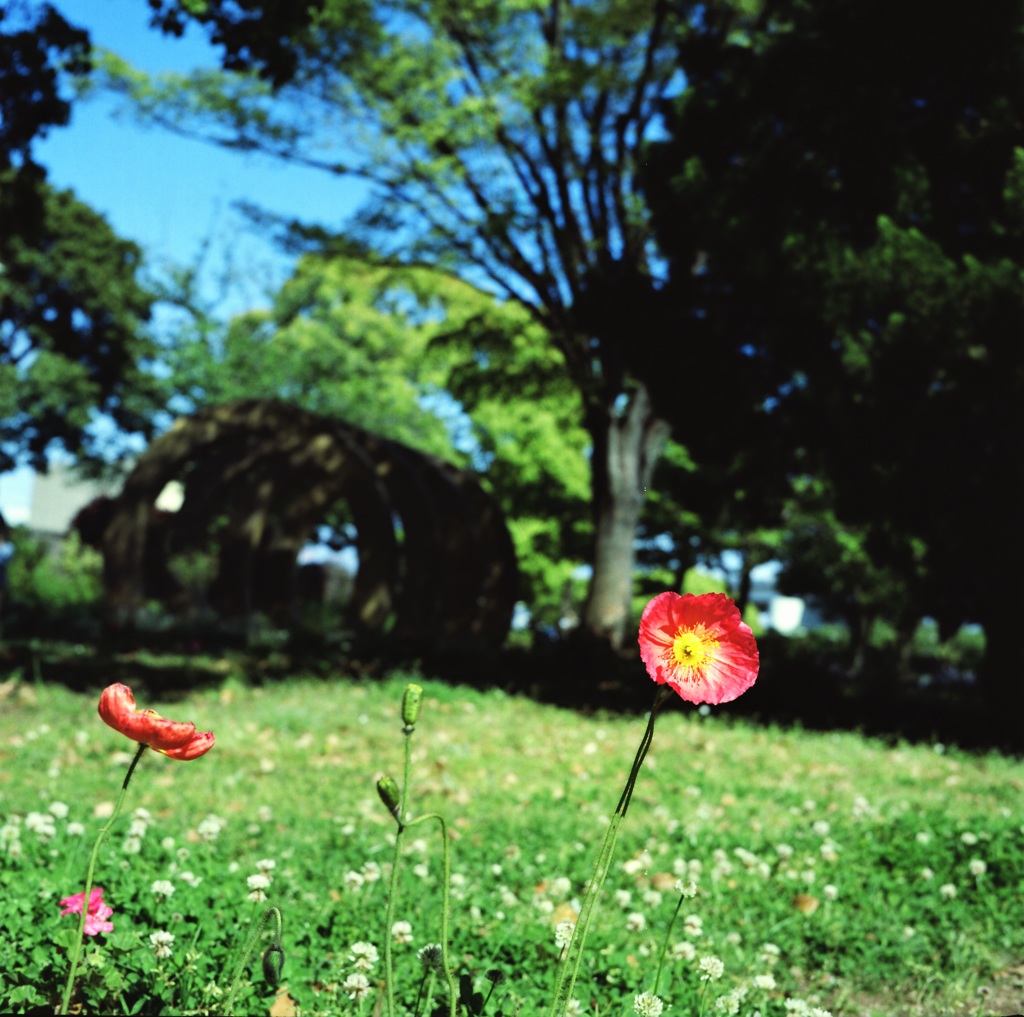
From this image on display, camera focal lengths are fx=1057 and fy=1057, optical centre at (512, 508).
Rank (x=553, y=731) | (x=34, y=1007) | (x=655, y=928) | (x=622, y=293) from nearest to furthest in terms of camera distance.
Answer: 1. (x=34, y=1007)
2. (x=655, y=928)
3. (x=553, y=731)
4. (x=622, y=293)

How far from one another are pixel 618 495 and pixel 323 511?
4451 millimetres

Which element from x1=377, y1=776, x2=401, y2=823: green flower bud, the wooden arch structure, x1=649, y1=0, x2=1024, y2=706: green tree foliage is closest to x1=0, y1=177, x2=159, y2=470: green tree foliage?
the wooden arch structure

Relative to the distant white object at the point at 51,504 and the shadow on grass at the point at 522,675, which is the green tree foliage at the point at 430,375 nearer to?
the shadow on grass at the point at 522,675

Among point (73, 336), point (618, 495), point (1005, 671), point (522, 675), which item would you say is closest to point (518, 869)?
point (1005, 671)

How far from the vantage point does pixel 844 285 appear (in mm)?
9625

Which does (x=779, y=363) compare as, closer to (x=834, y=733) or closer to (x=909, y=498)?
(x=909, y=498)

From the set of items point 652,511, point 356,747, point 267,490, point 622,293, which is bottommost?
point 356,747

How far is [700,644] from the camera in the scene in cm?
177

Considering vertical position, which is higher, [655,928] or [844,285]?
[844,285]

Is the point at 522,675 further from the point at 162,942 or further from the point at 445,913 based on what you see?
the point at 445,913

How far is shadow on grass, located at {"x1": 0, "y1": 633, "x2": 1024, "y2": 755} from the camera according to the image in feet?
35.4

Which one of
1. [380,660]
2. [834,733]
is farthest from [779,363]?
[380,660]

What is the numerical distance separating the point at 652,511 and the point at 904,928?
18.7 meters

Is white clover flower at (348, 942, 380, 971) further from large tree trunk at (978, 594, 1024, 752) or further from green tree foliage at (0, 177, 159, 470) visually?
green tree foliage at (0, 177, 159, 470)
